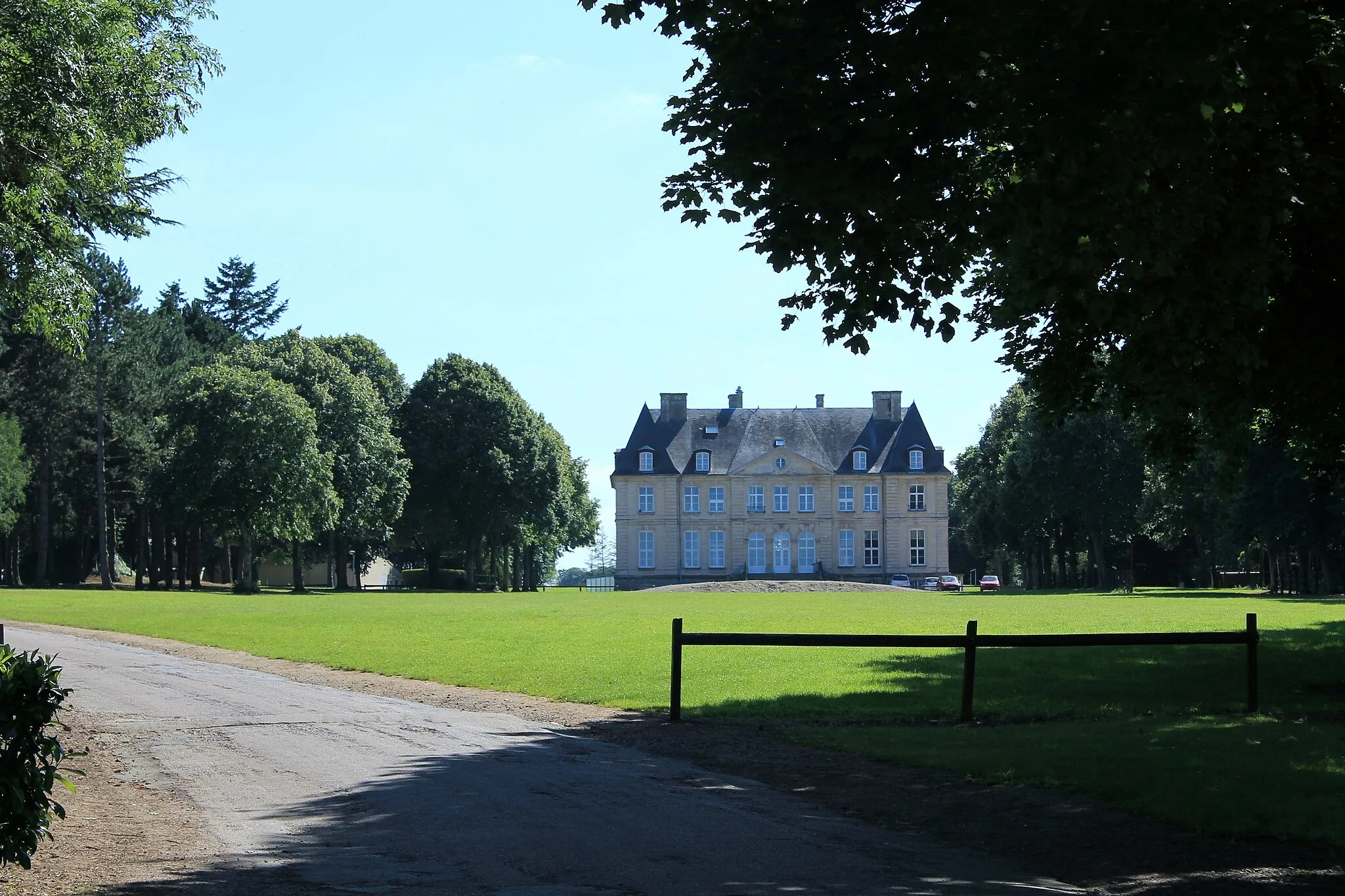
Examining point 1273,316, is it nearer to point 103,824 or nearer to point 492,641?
point 103,824

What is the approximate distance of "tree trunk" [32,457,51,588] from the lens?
73.4 meters

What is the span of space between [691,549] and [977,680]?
83.7m

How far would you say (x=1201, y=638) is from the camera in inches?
606

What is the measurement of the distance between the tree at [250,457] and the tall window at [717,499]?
138 feet

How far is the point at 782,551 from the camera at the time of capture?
102375mm

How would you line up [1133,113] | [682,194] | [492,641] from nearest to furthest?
[1133,113] < [682,194] < [492,641]

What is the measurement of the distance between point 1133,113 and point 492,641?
20.7m

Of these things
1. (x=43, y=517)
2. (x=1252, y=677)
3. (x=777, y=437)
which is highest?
(x=777, y=437)

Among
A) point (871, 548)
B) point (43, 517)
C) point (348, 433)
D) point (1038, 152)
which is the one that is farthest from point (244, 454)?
point (1038, 152)

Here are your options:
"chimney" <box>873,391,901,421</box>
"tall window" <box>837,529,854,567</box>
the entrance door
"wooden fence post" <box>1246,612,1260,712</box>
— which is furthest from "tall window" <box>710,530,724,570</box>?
"wooden fence post" <box>1246,612,1260,712</box>

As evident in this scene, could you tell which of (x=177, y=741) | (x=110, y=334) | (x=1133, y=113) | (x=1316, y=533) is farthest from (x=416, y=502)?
(x=1133, y=113)

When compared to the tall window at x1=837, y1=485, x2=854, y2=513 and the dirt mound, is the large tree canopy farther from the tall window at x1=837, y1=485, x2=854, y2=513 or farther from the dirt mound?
the tall window at x1=837, y1=485, x2=854, y2=513

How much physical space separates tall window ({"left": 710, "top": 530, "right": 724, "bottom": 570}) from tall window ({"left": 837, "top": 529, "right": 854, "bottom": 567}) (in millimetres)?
9129

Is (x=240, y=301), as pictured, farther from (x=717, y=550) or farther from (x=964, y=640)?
(x=964, y=640)
